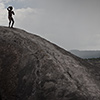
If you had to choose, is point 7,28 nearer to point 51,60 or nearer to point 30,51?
point 30,51

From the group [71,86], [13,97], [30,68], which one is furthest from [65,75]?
[13,97]

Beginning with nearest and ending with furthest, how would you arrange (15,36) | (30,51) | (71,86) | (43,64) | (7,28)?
(71,86) → (43,64) → (30,51) → (15,36) → (7,28)

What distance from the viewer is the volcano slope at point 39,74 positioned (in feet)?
35.6

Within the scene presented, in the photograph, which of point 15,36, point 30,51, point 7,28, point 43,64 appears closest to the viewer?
point 43,64

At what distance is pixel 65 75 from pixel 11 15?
723 cm

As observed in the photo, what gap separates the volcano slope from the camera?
10.8m

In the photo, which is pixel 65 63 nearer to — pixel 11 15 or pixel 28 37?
pixel 28 37

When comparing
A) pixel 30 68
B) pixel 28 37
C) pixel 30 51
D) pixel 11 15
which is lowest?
pixel 30 68

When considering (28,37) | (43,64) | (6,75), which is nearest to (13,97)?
(6,75)

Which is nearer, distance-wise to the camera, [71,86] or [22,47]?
[71,86]

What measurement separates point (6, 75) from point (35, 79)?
2296 mm

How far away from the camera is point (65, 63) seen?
12430 millimetres

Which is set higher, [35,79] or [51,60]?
[51,60]

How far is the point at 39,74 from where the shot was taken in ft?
37.8
